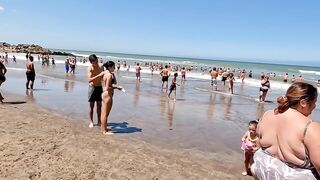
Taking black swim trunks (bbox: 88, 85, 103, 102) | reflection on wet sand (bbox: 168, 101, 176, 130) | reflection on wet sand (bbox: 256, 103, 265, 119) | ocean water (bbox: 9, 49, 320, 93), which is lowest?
ocean water (bbox: 9, 49, 320, 93)

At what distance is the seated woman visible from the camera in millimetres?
2609

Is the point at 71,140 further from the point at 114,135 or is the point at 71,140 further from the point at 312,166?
the point at 312,166

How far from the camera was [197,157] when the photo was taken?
23.3 ft

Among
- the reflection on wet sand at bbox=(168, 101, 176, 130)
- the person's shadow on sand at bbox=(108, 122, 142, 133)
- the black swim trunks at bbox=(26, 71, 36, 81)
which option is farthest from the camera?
the black swim trunks at bbox=(26, 71, 36, 81)

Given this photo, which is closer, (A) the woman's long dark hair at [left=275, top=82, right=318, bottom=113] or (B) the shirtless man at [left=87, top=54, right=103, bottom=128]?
(A) the woman's long dark hair at [left=275, top=82, right=318, bottom=113]

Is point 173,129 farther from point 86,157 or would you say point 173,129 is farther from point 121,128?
point 86,157

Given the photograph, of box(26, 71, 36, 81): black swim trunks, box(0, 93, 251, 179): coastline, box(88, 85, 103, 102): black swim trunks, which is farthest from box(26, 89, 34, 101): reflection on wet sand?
box(88, 85, 103, 102): black swim trunks

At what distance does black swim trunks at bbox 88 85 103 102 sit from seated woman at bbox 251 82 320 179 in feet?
20.4

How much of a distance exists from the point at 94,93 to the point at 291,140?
262 inches

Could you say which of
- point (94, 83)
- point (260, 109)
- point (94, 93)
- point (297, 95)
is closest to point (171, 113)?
point (94, 93)

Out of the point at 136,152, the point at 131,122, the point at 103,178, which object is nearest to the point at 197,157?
the point at 136,152

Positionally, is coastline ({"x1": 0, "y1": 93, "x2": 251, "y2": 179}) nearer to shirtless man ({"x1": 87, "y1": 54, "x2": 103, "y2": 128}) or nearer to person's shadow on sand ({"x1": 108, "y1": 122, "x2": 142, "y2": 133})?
person's shadow on sand ({"x1": 108, "y1": 122, "x2": 142, "y2": 133})

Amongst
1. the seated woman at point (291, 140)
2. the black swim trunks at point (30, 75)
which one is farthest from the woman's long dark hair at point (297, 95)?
the black swim trunks at point (30, 75)

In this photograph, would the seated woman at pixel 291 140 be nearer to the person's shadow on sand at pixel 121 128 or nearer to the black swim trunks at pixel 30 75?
the person's shadow on sand at pixel 121 128
